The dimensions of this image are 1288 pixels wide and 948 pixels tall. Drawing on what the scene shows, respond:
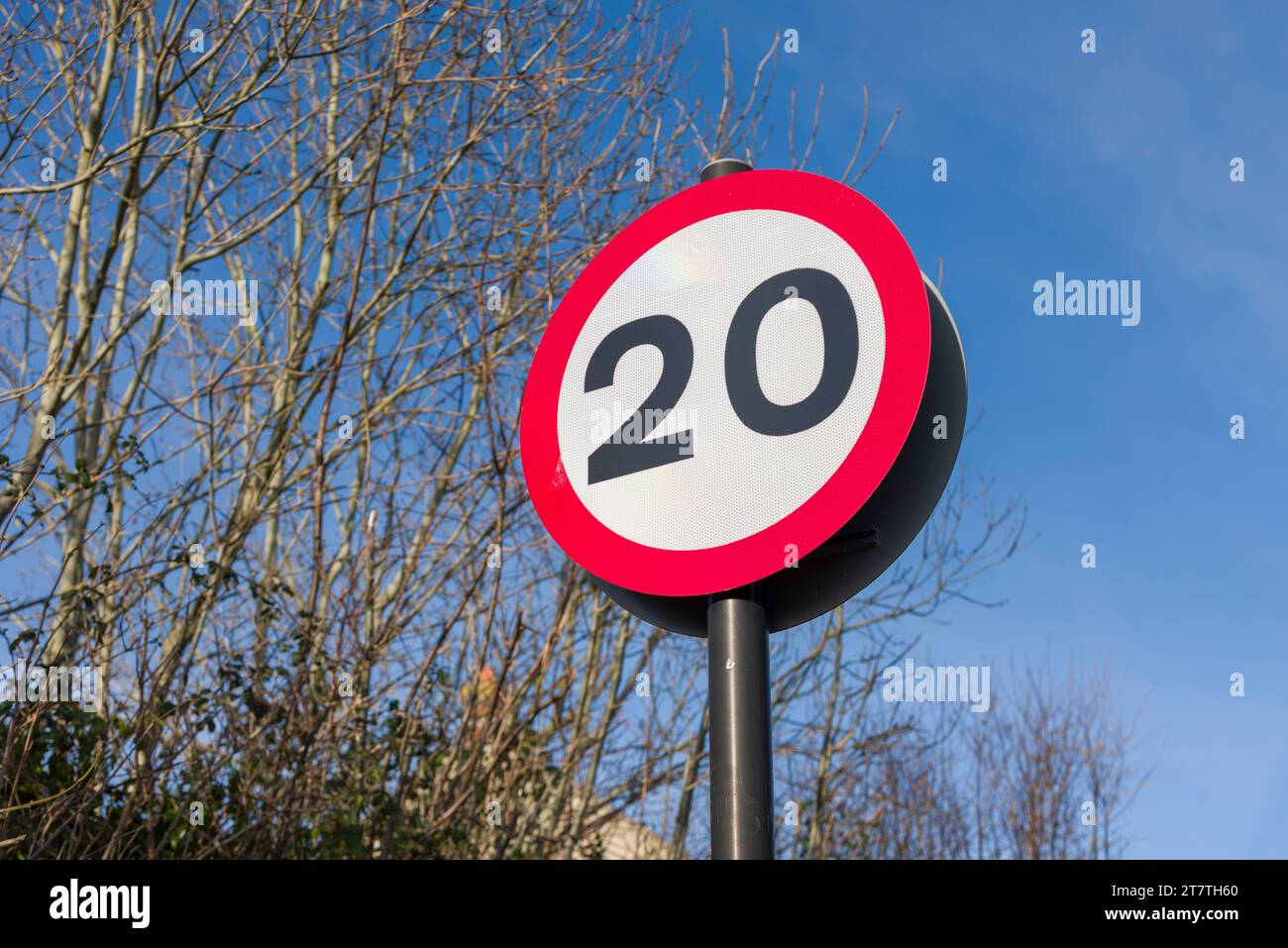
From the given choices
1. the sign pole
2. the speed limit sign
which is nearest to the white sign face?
the speed limit sign

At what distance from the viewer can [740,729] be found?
1433 mm

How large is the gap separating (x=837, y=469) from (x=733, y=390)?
201 millimetres

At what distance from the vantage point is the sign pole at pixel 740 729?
1385mm

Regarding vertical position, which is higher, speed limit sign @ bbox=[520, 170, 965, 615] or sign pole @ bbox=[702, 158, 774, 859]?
speed limit sign @ bbox=[520, 170, 965, 615]

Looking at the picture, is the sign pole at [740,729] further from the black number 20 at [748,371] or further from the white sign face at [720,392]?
the black number 20 at [748,371]

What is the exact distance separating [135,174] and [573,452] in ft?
13.3

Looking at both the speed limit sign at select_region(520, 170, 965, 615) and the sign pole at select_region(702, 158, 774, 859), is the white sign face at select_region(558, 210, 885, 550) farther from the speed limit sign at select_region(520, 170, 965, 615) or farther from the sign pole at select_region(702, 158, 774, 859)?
the sign pole at select_region(702, 158, 774, 859)

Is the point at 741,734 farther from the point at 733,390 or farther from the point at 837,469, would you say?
the point at 733,390

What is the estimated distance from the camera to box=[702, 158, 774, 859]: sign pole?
1385 millimetres

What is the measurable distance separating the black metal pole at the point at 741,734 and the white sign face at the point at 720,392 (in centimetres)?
13

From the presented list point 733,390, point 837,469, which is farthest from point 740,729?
point 733,390

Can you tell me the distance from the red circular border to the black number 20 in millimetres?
62
